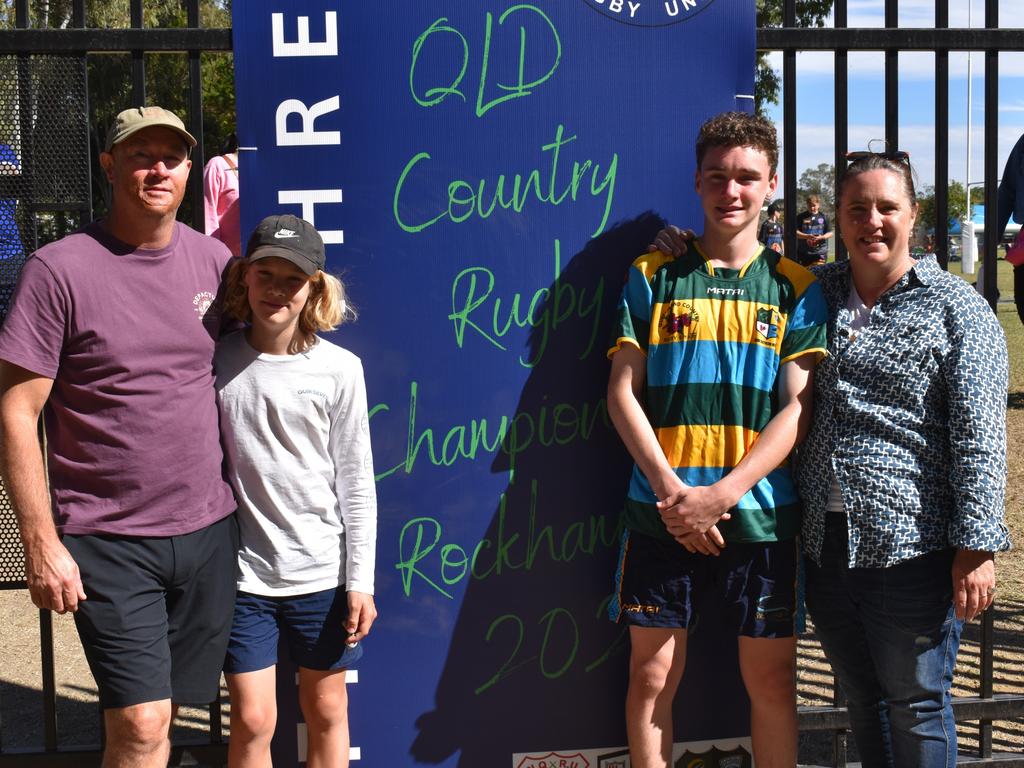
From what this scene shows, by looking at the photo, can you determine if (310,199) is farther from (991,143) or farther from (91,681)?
(91,681)

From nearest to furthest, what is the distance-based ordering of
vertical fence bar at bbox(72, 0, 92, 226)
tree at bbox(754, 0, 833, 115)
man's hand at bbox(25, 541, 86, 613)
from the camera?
man's hand at bbox(25, 541, 86, 613) < vertical fence bar at bbox(72, 0, 92, 226) < tree at bbox(754, 0, 833, 115)

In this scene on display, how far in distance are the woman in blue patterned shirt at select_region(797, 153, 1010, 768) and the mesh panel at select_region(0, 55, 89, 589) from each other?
7.31ft

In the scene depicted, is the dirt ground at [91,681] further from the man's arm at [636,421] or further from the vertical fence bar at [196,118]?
the man's arm at [636,421]

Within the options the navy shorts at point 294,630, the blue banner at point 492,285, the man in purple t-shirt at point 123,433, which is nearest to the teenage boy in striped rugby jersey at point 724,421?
the blue banner at point 492,285

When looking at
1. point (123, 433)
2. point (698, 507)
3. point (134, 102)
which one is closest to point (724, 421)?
point (698, 507)

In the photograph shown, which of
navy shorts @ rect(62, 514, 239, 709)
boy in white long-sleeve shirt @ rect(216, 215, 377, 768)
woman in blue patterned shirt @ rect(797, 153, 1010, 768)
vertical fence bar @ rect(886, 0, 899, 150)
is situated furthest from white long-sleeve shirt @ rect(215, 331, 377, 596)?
vertical fence bar @ rect(886, 0, 899, 150)

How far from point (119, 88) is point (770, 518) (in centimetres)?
1789

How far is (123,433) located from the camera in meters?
2.60

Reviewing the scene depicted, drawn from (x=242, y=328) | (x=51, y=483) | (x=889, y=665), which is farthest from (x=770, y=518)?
(x=51, y=483)

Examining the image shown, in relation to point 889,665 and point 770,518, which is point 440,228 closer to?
point 770,518

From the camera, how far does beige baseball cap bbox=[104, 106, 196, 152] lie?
8.68 ft

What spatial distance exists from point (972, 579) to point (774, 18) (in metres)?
8.28

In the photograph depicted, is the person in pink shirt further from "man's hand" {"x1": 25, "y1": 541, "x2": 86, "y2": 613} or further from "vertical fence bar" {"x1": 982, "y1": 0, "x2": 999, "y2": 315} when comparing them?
"vertical fence bar" {"x1": 982, "y1": 0, "x2": 999, "y2": 315}

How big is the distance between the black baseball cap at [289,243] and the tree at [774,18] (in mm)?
1916
